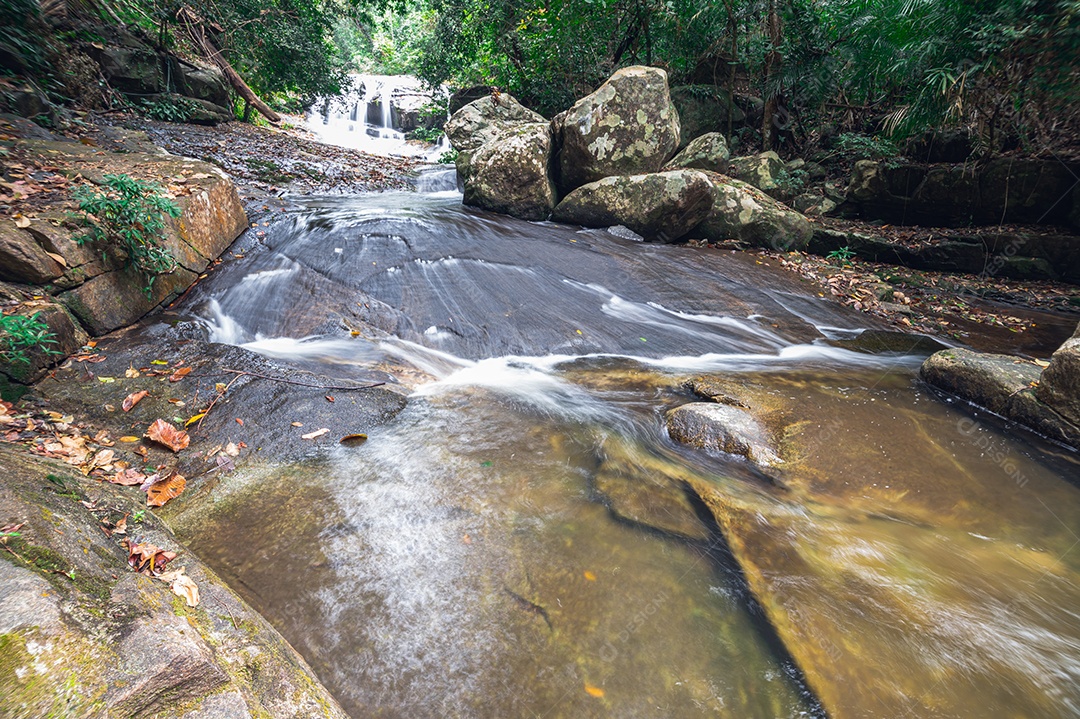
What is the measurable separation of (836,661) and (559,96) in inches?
624

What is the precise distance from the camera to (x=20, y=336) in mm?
2873

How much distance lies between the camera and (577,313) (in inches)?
227

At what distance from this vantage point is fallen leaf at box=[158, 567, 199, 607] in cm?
166

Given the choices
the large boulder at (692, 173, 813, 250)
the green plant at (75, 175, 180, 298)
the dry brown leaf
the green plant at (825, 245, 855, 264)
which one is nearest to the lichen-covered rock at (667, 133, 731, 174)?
the large boulder at (692, 173, 813, 250)

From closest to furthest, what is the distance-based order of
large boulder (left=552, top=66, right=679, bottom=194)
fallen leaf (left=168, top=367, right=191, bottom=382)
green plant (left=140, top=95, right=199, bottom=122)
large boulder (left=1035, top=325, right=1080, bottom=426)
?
fallen leaf (left=168, top=367, right=191, bottom=382), large boulder (left=1035, top=325, right=1080, bottom=426), large boulder (left=552, top=66, right=679, bottom=194), green plant (left=140, top=95, right=199, bottom=122)

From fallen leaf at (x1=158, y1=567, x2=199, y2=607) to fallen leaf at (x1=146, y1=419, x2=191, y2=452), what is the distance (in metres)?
1.41

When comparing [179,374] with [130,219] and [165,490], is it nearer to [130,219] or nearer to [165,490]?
[165,490]

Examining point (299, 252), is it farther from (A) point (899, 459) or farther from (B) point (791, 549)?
(A) point (899, 459)

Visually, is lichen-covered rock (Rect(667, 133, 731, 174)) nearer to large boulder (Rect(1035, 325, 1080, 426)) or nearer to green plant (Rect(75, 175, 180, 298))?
large boulder (Rect(1035, 325, 1080, 426))

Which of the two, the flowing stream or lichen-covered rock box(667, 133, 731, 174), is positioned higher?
Result: lichen-covered rock box(667, 133, 731, 174)

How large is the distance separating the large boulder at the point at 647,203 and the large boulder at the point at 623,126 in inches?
17.2

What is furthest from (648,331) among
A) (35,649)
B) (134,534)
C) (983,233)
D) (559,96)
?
(559,96)

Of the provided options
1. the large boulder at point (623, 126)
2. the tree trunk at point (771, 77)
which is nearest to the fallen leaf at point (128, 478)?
the large boulder at point (623, 126)

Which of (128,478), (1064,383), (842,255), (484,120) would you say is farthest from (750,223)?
(128,478)
